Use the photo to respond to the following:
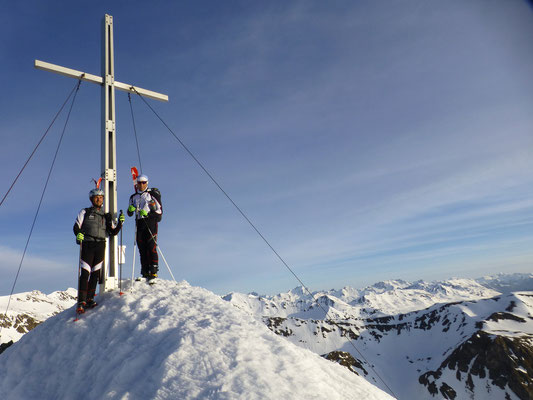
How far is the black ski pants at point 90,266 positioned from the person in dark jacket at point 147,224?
1.13 m

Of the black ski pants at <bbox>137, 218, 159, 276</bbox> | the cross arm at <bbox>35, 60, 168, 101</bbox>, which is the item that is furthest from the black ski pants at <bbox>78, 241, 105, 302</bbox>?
the cross arm at <bbox>35, 60, 168, 101</bbox>

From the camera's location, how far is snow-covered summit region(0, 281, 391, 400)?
4.89m

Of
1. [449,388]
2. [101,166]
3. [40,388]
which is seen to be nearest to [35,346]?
[40,388]

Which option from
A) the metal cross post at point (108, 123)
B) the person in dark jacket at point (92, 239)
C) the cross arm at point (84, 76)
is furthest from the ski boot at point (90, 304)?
the cross arm at point (84, 76)

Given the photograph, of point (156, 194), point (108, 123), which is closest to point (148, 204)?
point (156, 194)

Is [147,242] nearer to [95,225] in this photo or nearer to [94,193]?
[95,225]

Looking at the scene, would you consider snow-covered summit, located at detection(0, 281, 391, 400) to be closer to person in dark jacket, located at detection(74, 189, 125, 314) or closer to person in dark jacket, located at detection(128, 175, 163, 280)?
person in dark jacket, located at detection(74, 189, 125, 314)

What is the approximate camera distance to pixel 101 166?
10297mm

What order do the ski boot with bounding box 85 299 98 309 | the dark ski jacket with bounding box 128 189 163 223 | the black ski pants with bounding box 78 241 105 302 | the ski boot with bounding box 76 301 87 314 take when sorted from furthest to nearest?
the dark ski jacket with bounding box 128 189 163 223, the black ski pants with bounding box 78 241 105 302, the ski boot with bounding box 85 299 98 309, the ski boot with bounding box 76 301 87 314

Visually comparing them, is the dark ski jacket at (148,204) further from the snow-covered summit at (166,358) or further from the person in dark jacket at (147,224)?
the snow-covered summit at (166,358)

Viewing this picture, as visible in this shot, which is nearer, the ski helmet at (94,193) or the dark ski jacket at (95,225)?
the dark ski jacket at (95,225)

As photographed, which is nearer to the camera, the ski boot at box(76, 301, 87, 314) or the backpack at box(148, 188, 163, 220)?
the ski boot at box(76, 301, 87, 314)

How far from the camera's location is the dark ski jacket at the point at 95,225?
29.7ft

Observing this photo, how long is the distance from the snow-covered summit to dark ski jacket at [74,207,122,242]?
5.95ft
